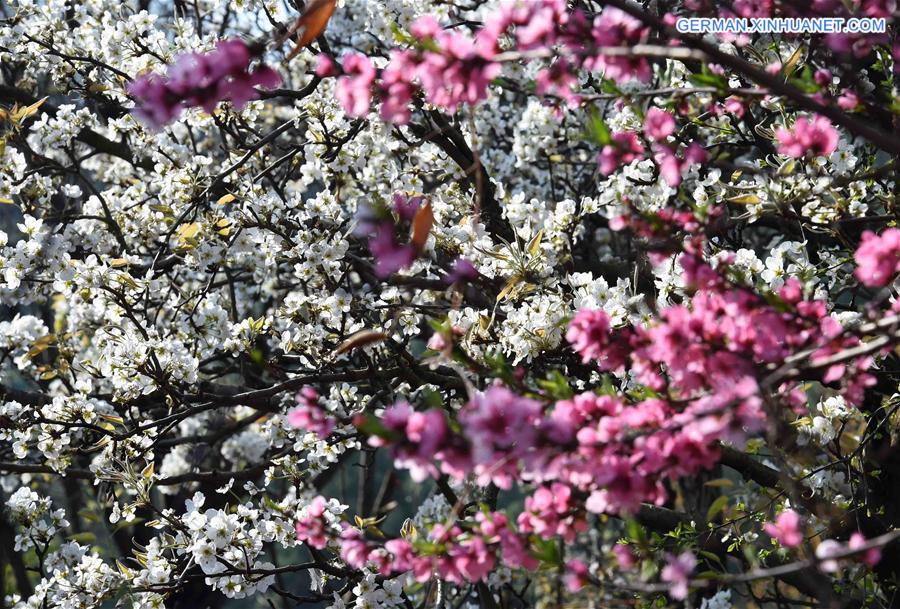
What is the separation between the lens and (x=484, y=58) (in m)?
1.77

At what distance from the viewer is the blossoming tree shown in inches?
72.4

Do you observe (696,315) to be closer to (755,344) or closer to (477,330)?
(755,344)

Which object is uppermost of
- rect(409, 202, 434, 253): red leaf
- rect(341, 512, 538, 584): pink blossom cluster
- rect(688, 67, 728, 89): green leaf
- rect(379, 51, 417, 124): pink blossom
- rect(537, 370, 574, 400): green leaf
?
rect(688, 67, 728, 89): green leaf

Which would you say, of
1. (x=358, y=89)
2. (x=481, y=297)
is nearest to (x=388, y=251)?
(x=358, y=89)

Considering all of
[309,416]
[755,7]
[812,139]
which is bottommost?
[309,416]

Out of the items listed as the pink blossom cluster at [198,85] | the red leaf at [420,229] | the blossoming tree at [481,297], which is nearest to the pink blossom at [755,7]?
the blossoming tree at [481,297]

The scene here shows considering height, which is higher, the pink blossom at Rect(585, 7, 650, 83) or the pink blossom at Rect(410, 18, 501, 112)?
the pink blossom at Rect(585, 7, 650, 83)

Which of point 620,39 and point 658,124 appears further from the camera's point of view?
point 658,124

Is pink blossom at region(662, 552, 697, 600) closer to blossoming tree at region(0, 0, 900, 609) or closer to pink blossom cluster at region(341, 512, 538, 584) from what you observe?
blossoming tree at region(0, 0, 900, 609)

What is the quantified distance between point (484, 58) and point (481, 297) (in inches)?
64.0

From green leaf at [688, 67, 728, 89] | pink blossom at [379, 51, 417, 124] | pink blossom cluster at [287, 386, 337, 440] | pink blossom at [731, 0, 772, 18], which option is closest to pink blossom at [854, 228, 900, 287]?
green leaf at [688, 67, 728, 89]

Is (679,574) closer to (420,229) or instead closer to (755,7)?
(420,229)

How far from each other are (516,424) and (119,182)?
4604 millimetres

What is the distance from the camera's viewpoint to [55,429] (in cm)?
378
